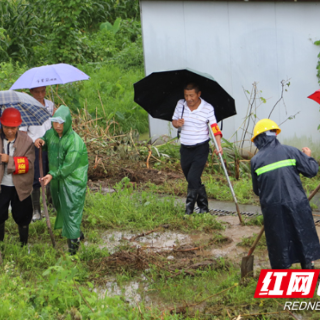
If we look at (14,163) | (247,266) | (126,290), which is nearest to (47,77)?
(14,163)

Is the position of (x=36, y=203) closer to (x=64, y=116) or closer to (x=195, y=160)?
(x=64, y=116)

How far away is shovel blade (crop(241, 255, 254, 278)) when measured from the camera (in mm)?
4277

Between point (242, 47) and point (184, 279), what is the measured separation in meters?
5.47

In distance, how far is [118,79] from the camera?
13461 millimetres

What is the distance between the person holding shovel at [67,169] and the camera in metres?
4.87

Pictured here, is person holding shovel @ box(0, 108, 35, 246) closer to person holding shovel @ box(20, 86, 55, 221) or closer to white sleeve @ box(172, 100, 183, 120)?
person holding shovel @ box(20, 86, 55, 221)

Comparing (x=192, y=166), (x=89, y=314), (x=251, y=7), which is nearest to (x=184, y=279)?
(x=89, y=314)

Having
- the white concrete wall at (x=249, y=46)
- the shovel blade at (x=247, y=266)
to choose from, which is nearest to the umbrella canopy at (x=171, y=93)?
the shovel blade at (x=247, y=266)

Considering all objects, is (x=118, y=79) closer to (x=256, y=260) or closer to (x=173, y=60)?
(x=173, y=60)

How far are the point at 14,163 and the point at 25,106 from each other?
28.3 inches

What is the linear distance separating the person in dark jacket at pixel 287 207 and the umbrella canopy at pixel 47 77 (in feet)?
9.60

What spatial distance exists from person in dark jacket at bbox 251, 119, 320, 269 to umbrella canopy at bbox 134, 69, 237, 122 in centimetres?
214

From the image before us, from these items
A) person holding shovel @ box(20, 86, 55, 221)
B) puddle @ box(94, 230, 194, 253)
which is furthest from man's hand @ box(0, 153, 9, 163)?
puddle @ box(94, 230, 194, 253)

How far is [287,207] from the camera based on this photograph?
4.00m
